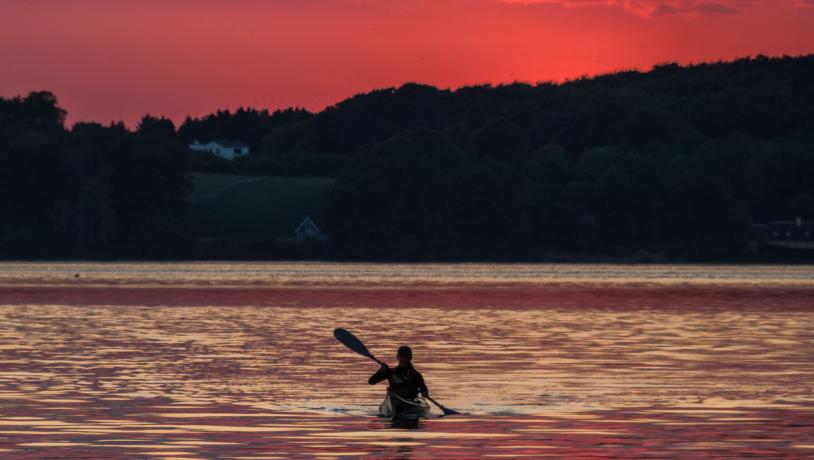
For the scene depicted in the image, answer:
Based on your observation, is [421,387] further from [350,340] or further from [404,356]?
[350,340]

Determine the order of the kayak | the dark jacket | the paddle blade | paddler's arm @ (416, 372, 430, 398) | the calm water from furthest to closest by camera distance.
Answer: the paddle blade, the dark jacket, paddler's arm @ (416, 372, 430, 398), the kayak, the calm water

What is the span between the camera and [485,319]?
78812 mm

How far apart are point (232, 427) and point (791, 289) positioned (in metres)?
95.2

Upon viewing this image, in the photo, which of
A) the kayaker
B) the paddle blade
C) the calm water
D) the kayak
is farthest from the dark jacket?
the paddle blade

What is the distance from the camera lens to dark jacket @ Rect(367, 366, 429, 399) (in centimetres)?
3647

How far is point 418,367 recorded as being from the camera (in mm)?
49562

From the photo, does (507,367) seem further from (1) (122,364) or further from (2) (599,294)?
(2) (599,294)

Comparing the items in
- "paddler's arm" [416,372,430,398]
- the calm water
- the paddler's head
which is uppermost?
the paddler's head

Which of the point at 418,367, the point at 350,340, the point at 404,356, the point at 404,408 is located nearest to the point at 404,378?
the point at 404,356

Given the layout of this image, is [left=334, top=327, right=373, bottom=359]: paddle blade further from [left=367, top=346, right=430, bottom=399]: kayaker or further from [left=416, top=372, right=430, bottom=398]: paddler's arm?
[left=416, top=372, right=430, bottom=398]: paddler's arm

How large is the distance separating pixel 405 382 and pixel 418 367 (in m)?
12.9

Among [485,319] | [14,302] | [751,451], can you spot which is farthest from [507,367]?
[14,302]

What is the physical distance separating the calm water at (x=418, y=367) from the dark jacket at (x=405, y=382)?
0.71 meters

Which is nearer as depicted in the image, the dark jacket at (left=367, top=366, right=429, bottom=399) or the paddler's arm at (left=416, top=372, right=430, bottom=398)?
the paddler's arm at (left=416, top=372, right=430, bottom=398)
